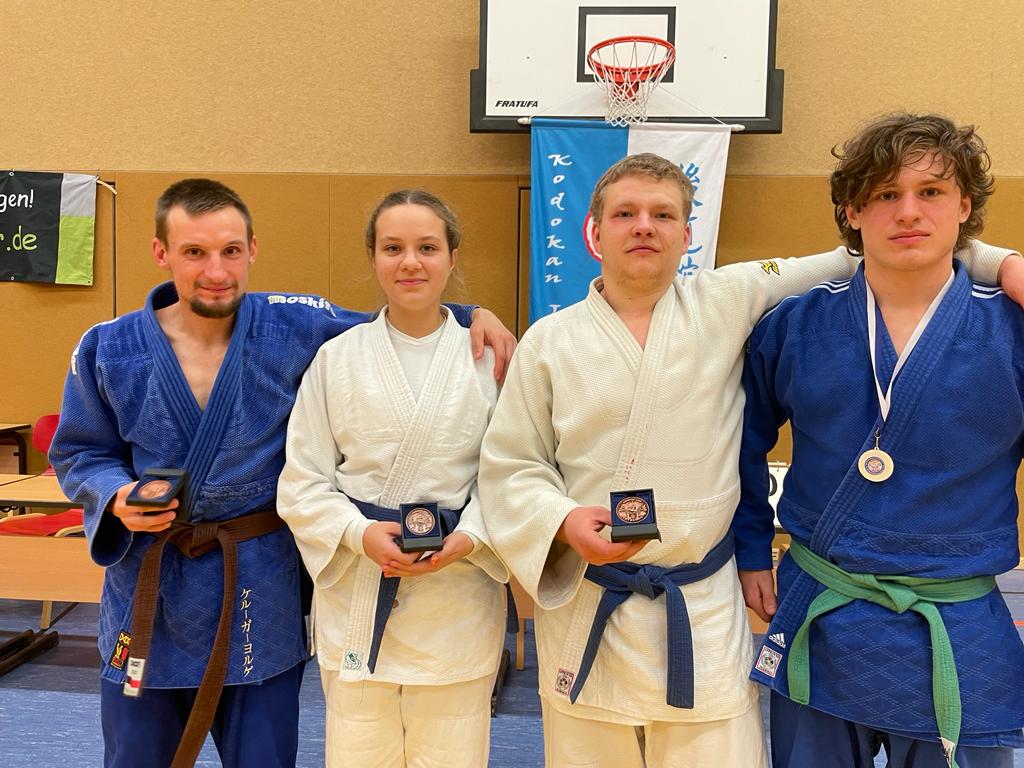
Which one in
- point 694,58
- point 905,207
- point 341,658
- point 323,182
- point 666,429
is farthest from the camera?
point 323,182

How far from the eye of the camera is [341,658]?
5.95 feet

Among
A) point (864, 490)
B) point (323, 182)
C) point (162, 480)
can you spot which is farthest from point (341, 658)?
point (323, 182)

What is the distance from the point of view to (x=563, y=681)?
1.73 meters

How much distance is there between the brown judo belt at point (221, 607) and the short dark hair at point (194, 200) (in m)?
0.72

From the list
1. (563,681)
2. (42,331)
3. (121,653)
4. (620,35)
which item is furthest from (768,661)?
(42,331)

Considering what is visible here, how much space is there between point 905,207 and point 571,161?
383cm

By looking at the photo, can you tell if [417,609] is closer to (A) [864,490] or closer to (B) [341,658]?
(B) [341,658]

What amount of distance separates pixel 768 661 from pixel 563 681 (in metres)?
0.44

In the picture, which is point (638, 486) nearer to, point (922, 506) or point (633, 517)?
point (633, 517)

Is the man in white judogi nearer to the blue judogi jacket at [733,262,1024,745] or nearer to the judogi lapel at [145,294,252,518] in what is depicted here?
the blue judogi jacket at [733,262,1024,745]

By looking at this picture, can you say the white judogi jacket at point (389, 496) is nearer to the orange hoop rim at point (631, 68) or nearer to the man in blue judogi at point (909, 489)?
the man in blue judogi at point (909, 489)

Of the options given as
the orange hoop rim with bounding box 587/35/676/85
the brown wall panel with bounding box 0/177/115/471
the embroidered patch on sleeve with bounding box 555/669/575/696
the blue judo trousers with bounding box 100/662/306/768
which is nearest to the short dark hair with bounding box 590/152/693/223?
the embroidered patch on sleeve with bounding box 555/669/575/696

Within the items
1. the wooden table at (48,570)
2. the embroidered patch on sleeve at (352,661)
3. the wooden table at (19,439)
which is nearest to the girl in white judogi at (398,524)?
the embroidered patch on sleeve at (352,661)

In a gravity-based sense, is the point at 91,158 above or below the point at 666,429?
above
